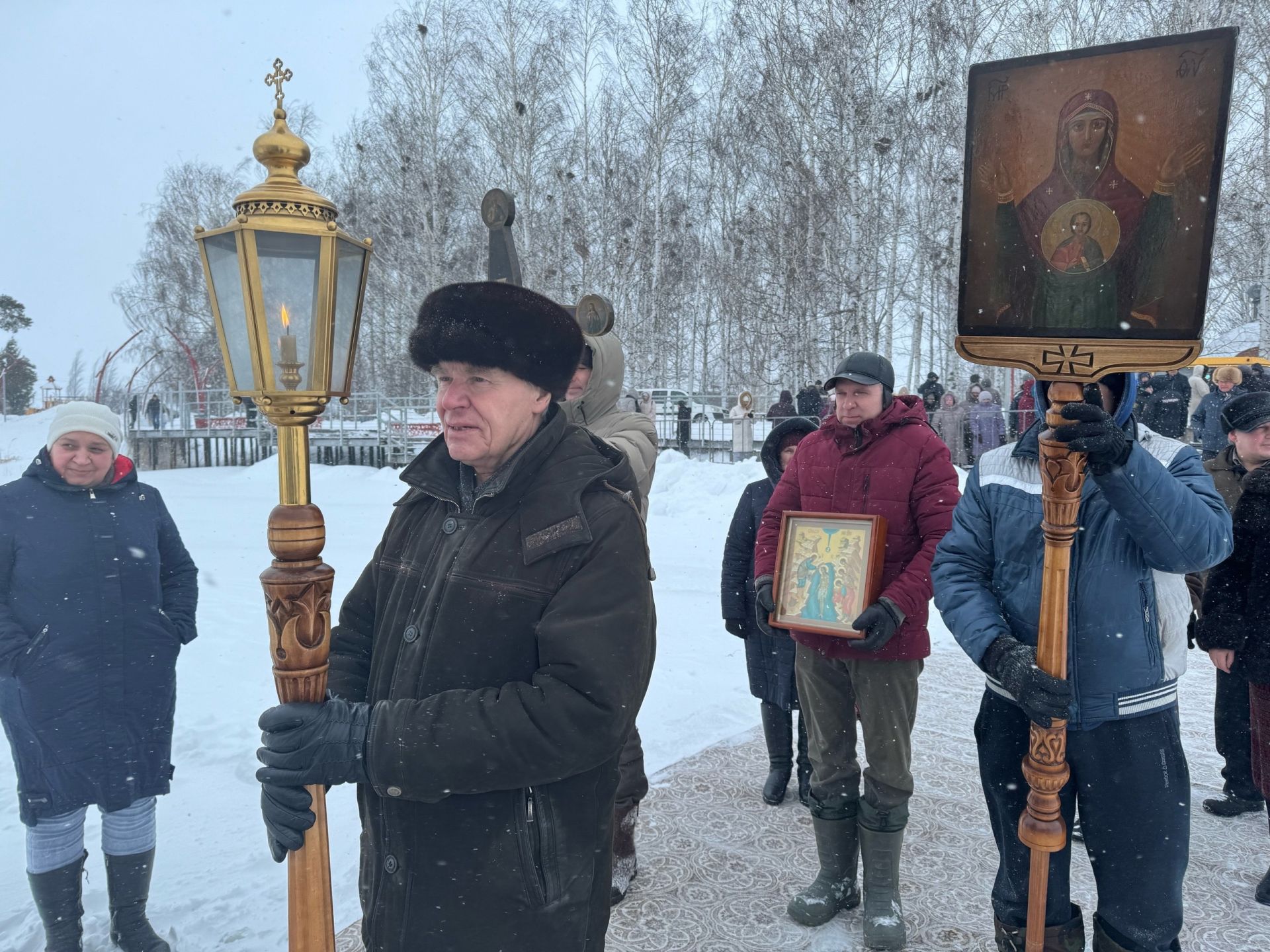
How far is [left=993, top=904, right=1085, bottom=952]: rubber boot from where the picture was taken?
7.84 feet

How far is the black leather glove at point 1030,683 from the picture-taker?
2.11 metres

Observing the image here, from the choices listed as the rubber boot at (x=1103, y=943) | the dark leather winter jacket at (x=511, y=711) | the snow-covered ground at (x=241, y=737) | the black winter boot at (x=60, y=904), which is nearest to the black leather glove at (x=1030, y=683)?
the rubber boot at (x=1103, y=943)

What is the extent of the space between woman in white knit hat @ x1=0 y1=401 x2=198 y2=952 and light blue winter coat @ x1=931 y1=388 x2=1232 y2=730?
9.38 ft

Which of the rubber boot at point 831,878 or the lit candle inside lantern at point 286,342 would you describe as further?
the rubber boot at point 831,878

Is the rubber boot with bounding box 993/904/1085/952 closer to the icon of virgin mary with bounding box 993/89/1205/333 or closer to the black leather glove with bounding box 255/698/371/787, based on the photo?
the icon of virgin mary with bounding box 993/89/1205/333

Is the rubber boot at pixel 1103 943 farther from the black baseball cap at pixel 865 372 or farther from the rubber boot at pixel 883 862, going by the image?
the black baseball cap at pixel 865 372

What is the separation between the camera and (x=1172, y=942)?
2234 mm

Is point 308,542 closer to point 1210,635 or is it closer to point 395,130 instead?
point 1210,635

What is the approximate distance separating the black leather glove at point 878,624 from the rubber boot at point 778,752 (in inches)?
58.2

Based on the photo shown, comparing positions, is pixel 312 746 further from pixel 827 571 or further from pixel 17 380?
pixel 17 380

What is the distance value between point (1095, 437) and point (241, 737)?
478cm

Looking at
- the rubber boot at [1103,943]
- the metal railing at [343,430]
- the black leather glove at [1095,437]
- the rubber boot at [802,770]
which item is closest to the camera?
the black leather glove at [1095,437]

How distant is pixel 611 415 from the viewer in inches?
135

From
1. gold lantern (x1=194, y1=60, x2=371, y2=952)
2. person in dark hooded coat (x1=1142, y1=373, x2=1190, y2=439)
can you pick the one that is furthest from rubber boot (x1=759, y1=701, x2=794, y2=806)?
person in dark hooded coat (x1=1142, y1=373, x2=1190, y2=439)
